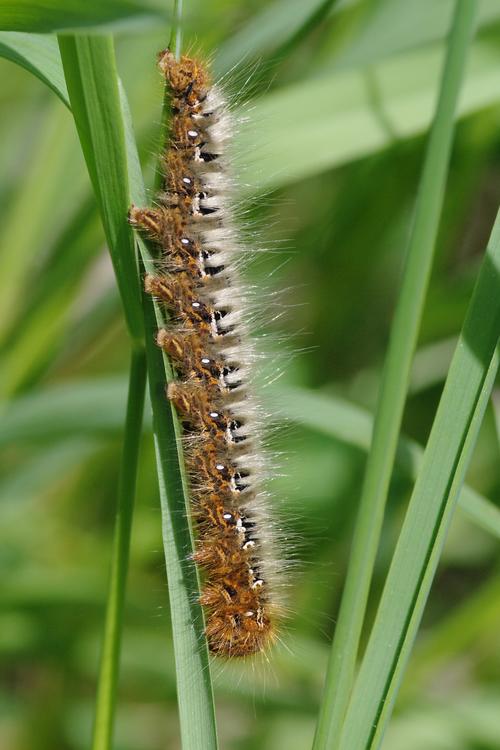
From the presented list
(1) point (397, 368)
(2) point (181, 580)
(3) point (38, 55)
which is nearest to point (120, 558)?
(2) point (181, 580)

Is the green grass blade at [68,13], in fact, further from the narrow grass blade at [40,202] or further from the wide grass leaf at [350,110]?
the narrow grass blade at [40,202]

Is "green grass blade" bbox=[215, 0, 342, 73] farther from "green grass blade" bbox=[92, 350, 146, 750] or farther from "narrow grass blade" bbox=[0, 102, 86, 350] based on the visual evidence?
"green grass blade" bbox=[92, 350, 146, 750]

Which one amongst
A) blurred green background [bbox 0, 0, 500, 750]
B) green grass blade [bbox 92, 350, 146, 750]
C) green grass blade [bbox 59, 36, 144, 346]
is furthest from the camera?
blurred green background [bbox 0, 0, 500, 750]

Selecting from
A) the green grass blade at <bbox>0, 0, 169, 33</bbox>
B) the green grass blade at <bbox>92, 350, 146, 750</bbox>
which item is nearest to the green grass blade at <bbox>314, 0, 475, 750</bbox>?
the green grass blade at <bbox>0, 0, 169, 33</bbox>

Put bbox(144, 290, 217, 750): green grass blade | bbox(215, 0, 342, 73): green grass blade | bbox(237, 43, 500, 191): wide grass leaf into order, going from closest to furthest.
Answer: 1. bbox(144, 290, 217, 750): green grass blade
2. bbox(215, 0, 342, 73): green grass blade
3. bbox(237, 43, 500, 191): wide grass leaf

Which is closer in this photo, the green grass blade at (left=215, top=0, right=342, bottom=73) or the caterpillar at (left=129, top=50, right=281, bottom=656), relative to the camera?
the caterpillar at (left=129, top=50, right=281, bottom=656)

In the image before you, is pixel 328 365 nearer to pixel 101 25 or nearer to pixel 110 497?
pixel 110 497
